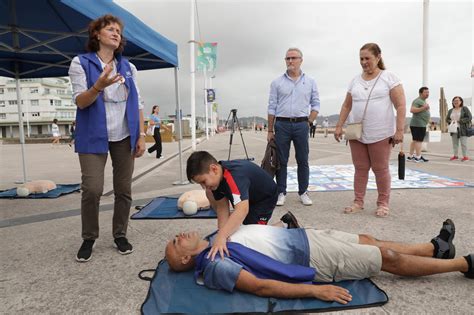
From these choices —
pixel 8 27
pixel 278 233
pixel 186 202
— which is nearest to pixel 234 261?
pixel 278 233

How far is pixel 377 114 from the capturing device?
3666 mm

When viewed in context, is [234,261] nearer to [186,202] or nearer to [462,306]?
[462,306]

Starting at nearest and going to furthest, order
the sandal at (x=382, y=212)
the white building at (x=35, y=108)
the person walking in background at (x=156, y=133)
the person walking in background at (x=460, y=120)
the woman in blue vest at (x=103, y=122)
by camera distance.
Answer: the woman in blue vest at (x=103, y=122), the sandal at (x=382, y=212), the person walking in background at (x=460, y=120), the person walking in background at (x=156, y=133), the white building at (x=35, y=108)

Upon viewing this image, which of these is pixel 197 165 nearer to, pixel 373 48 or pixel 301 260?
pixel 301 260

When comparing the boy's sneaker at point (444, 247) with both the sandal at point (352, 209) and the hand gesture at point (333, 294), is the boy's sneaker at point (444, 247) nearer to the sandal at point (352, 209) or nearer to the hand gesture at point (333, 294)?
the hand gesture at point (333, 294)

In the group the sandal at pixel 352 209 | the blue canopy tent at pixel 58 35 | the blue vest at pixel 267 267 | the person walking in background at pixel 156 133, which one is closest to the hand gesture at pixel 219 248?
the blue vest at pixel 267 267

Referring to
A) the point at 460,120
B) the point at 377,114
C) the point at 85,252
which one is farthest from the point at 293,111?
the point at 460,120

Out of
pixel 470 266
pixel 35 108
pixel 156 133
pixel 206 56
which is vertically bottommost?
pixel 470 266

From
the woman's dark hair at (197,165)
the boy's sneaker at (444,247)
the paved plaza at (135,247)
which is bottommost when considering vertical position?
the paved plaza at (135,247)

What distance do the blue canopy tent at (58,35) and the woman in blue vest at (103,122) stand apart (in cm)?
57

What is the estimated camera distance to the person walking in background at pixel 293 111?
421 centimetres

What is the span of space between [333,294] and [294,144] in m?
2.63

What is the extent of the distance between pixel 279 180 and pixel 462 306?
8.87 ft

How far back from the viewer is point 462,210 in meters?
3.81
